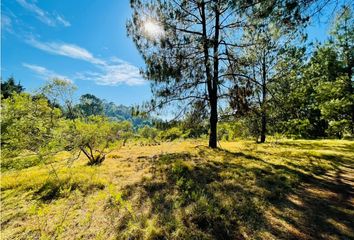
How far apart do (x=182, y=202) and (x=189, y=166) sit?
8.33 feet

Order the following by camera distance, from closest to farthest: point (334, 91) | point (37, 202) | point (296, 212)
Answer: point (296, 212) < point (37, 202) < point (334, 91)

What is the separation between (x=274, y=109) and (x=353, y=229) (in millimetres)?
5493

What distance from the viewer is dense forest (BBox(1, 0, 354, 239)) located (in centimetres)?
366

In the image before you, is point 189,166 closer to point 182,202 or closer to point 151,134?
point 182,202

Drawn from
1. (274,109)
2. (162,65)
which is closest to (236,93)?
(274,109)

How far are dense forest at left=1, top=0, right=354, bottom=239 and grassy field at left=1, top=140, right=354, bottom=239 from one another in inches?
1.0

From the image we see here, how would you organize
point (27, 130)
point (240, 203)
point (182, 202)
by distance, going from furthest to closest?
point (27, 130) < point (182, 202) < point (240, 203)

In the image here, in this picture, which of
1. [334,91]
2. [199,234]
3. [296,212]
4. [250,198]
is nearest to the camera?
[199,234]

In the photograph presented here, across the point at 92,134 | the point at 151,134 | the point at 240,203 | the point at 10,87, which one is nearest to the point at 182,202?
the point at 240,203

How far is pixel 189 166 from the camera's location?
6832 mm

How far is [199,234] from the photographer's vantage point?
328cm

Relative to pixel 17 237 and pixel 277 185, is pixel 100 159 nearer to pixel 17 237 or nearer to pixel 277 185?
pixel 17 237

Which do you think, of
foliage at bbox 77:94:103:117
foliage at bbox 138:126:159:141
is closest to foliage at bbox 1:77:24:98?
foliage at bbox 77:94:103:117

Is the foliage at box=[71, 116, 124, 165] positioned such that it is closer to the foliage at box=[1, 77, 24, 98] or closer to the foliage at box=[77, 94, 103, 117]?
the foliage at box=[77, 94, 103, 117]
